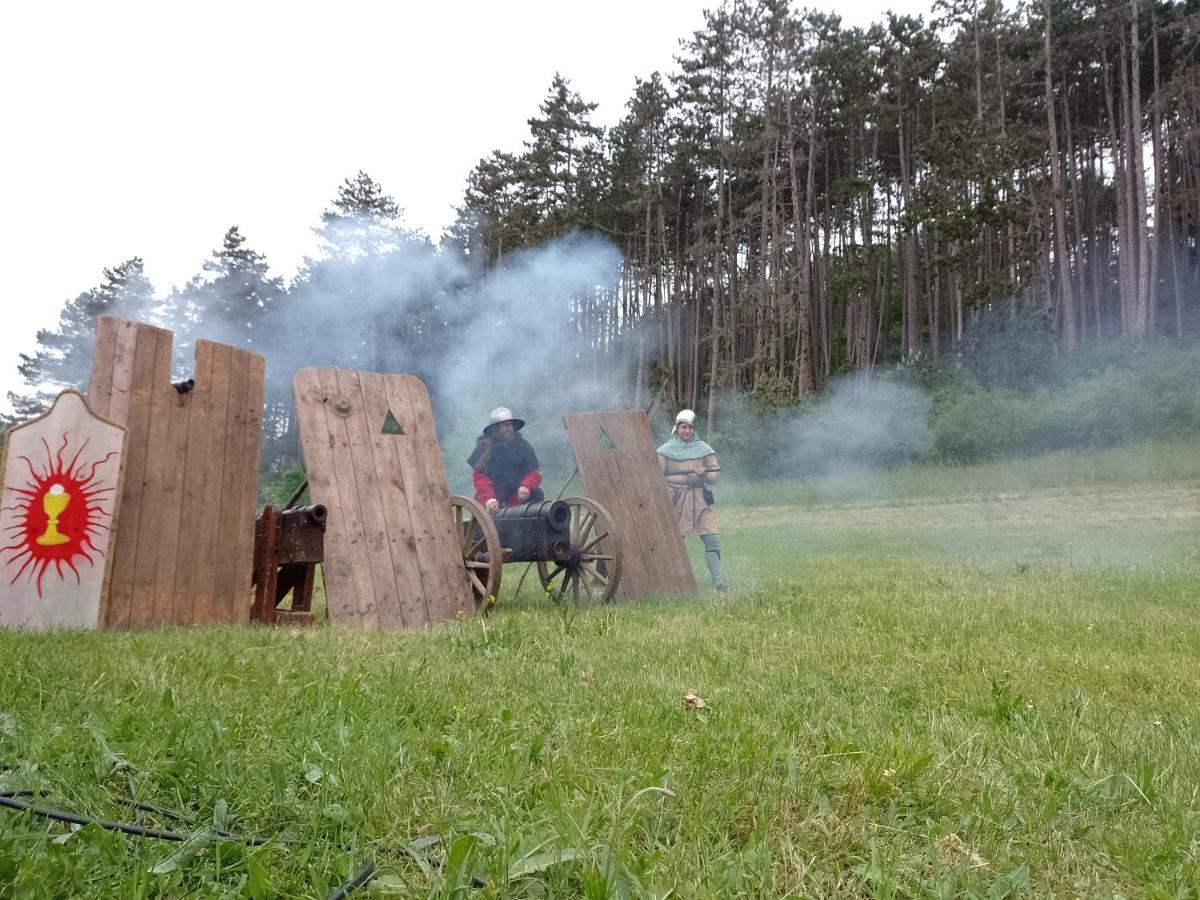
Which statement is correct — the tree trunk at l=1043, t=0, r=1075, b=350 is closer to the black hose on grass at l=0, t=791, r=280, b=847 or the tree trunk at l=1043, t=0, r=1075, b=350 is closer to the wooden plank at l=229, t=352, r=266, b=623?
the wooden plank at l=229, t=352, r=266, b=623

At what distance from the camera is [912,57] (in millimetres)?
29203

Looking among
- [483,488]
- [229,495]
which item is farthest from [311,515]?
A: [483,488]

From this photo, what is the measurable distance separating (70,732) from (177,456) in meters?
3.17

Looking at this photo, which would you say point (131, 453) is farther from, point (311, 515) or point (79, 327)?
point (79, 327)

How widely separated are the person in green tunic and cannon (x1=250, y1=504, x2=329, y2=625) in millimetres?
3257

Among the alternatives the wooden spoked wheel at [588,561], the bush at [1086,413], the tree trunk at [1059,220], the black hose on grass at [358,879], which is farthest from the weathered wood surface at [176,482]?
the tree trunk at [1059,220]

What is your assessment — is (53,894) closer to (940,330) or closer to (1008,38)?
(1008,38)

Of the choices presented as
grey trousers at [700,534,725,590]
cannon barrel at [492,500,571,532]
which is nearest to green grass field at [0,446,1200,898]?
cannon barrel at [492,500,571,532]

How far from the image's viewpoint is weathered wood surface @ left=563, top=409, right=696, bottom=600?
698 cm

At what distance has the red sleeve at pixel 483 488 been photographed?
6.83 meters

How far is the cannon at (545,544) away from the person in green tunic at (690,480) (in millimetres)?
1130

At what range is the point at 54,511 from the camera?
4.63 m

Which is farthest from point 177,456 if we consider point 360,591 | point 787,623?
point 787,623

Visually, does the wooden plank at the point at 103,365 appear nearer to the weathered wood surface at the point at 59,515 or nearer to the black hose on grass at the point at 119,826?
the weathered wood surface at the point at 59,515
